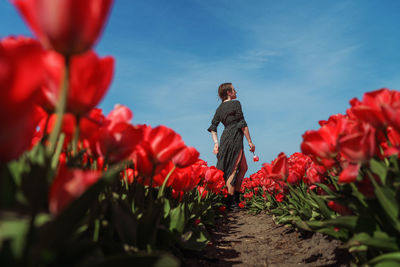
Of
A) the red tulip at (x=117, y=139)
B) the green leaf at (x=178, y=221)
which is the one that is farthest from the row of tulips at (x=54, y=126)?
the green leaf at (x=178, y=221)

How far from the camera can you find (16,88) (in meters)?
0.53

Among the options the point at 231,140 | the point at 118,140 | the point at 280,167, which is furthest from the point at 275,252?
the point at 231,140

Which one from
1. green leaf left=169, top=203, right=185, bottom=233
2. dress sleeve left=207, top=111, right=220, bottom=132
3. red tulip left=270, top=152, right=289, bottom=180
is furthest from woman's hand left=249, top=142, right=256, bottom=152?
green leaf left=169, top=203, right=185, bottom=233

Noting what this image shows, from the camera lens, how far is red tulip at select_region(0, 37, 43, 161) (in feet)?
1.70

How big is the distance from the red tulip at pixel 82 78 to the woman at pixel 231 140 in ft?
20.6

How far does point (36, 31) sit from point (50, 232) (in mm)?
436

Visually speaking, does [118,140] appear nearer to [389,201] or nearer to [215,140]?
[389,201]

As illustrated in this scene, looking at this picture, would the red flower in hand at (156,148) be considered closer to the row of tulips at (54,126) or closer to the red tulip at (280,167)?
the row of tulips at (54,126)

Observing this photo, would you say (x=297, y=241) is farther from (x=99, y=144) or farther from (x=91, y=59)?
(x=91, y=59)

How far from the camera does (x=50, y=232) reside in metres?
0.62

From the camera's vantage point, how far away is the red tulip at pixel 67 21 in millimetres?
615

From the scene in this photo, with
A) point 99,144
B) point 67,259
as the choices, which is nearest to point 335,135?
point 99,144

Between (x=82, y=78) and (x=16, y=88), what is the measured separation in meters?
0.24

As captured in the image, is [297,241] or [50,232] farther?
[297,241]
